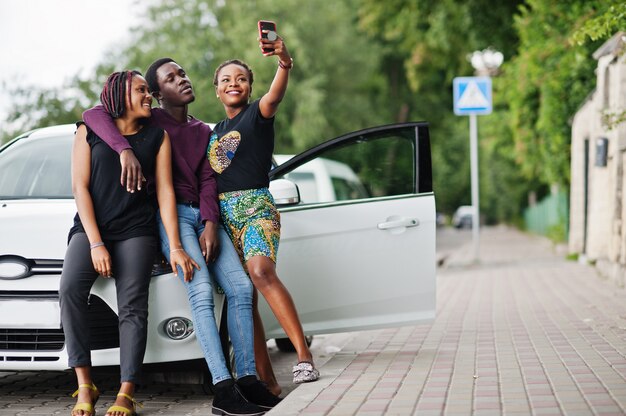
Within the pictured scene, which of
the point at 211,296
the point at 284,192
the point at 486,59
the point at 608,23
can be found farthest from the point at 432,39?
the point at 211,296

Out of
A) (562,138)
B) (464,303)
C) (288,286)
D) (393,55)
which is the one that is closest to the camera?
(288,286)

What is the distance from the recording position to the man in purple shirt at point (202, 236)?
552cm

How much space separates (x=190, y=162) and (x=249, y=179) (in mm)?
352

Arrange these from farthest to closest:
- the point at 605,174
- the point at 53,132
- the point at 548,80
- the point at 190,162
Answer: the point at 548,80, the point at 605,174, the point at 53,132, the point at 190,162

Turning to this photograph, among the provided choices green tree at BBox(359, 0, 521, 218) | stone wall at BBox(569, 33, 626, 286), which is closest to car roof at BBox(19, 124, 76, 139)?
stone wall at BBox(569, 33, 626, 286)

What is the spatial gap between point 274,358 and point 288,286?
2116mm

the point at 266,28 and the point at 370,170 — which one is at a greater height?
the point at 266,28

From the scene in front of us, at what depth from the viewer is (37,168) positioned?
7.06m

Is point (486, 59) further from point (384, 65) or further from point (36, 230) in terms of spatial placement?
point (36, 230)

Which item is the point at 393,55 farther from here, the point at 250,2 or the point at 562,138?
the point at 562,138

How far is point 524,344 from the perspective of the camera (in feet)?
24.7

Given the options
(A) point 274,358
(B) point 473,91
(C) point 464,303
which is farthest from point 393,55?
(A) point 274,358

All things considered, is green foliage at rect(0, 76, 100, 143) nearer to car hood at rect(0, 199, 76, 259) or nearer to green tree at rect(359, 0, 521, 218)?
green tree at rect(359, 0, 521, 218)

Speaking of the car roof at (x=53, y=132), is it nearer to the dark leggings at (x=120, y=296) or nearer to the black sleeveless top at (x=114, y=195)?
the black sleeveless top at (x=114, y=195)
